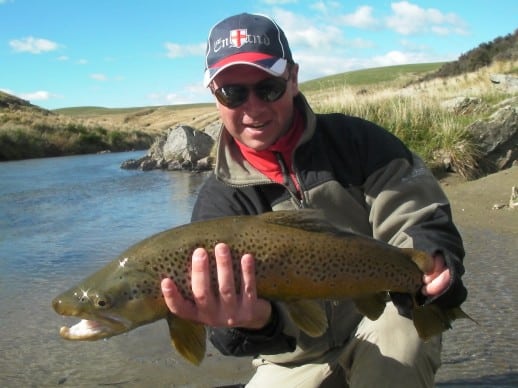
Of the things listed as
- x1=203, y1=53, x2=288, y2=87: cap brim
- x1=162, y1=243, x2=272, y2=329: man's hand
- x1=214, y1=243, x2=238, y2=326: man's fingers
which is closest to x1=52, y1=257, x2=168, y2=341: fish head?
x1=162, y1=243, x2=272, y2=329: man's hand

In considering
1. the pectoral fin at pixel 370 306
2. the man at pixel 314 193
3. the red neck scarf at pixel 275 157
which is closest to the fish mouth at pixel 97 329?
the man at pixel 314 193

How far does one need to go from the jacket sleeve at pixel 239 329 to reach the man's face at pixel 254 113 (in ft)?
0.95

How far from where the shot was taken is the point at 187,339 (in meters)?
2.61

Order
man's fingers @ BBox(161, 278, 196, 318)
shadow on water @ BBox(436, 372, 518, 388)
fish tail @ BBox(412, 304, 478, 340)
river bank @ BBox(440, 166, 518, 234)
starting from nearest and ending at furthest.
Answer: man's fingers @ BBox(161, 278, 196, 318) → fish tail @ BBox(412, 304, 478, 340) → shadow on water @ BBox(436, 372, 518, 388) → river bank @ BBox(440, 166, 518, 234)

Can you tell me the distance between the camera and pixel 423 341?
2863 mm

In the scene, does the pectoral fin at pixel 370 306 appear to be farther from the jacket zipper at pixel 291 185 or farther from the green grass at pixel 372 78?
the green grass at pixel 372 78

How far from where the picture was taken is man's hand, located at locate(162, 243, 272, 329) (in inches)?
96.3

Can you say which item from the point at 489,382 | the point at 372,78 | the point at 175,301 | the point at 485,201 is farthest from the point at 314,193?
the point at 372,78

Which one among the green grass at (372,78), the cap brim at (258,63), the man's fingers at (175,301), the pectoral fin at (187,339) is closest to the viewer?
the man's fingers at (175,301)

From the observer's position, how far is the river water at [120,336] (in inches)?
156

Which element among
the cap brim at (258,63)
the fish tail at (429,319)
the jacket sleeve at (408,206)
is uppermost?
the cap brim at (258,63)

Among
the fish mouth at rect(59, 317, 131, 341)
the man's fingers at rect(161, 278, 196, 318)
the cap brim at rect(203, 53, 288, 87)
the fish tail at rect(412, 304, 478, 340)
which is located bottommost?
the fish tail at rect(412, 304, 478, 340)

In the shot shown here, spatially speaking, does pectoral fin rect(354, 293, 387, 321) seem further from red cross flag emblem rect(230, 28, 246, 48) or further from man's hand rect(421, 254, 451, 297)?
red cross flag emblem rect(230, 28, 246, 48)

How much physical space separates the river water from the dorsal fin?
1.68 m
